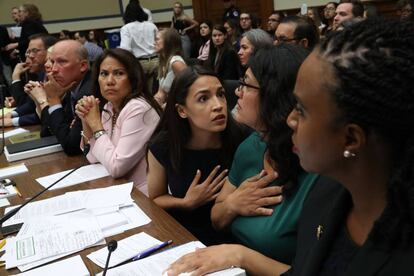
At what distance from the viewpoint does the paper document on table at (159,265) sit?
103 cm

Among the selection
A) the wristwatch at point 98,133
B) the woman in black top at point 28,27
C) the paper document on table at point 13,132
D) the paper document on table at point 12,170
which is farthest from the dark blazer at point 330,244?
the woman in black top at point 28,27

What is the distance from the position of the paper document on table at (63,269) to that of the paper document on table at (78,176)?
62 cm

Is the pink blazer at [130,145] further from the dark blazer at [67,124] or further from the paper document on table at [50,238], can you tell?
the paper document on table at [50,238]

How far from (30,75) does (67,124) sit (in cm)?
151

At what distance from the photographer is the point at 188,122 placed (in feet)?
5.62

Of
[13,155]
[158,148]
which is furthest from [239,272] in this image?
[13,155]

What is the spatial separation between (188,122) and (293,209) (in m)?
0.67

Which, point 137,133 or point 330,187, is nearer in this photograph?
point 330,187

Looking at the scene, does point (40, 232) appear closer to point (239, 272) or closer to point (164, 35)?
point (239, 272)

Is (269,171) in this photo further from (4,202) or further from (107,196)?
(4,202)

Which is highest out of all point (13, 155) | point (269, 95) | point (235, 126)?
point (269, 95)

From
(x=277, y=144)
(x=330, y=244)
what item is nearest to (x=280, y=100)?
(x=277, y=144)

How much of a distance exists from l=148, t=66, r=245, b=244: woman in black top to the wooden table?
17 centimetres

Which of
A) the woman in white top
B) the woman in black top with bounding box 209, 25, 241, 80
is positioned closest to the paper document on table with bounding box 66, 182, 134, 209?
the woman in white top
